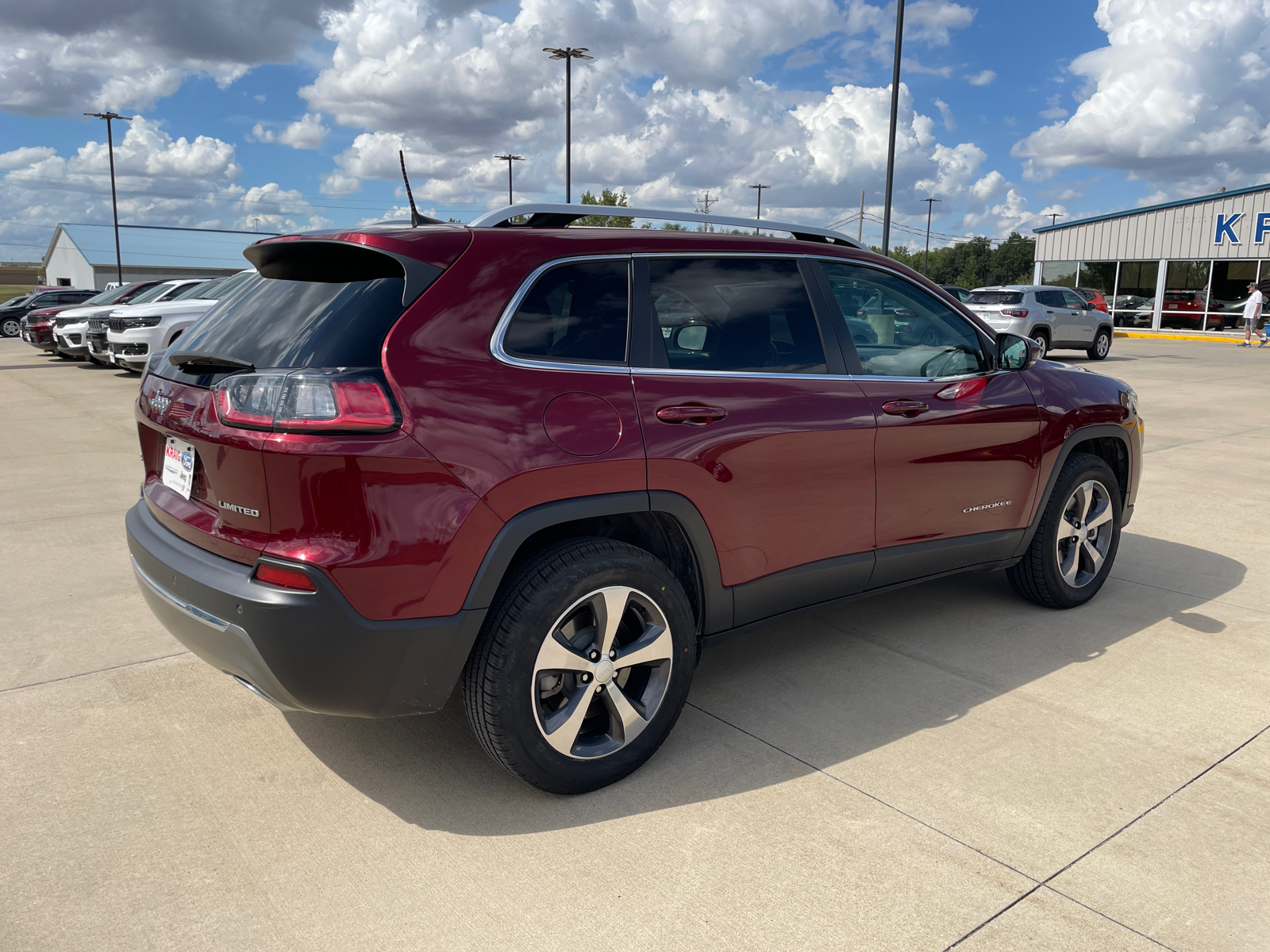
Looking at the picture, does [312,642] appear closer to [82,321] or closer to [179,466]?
[179,466]

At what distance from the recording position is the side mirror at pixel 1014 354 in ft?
13.9

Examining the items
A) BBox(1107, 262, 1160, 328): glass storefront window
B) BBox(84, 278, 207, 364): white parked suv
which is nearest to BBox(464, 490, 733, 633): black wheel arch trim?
BBox(84, 278, 207, 364): white parked suv

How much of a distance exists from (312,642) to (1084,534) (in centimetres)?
368

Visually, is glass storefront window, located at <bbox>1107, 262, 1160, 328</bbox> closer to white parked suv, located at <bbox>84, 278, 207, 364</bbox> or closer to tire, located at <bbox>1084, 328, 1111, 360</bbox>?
tire, located at <bbox>1084, 328, 1111, 360</bbox>

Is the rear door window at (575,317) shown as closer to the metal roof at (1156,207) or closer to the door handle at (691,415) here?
the door handle at (691,415)

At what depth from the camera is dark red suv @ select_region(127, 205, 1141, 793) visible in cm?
256

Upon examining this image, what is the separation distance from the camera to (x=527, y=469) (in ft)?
8.91

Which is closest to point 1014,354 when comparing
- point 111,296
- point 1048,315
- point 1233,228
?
point 1048,315

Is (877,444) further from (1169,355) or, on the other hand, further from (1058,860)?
(1169,355)

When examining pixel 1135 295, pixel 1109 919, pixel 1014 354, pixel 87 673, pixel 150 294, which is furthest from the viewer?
pixel 1135 295

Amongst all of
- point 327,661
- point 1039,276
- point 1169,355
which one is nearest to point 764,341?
point 327,661

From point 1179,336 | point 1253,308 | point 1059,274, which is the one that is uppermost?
point 1059,274

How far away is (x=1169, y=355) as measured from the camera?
23.6 meters

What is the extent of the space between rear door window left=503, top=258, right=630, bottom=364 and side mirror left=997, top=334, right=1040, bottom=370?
6.47ft
